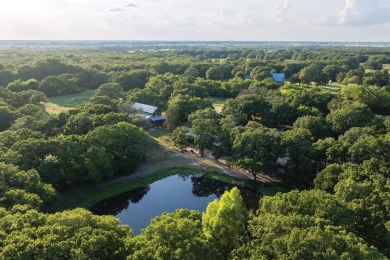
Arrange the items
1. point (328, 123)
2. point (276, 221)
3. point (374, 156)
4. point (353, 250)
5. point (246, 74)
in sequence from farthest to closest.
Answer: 1. point (246, 74)
2. point (328, 123)
3. point (374, 156)
4. point (276, 221)
5. point (353, 250)

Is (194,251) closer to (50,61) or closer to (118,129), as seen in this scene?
(118,129)

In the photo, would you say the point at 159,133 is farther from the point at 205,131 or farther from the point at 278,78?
the point at 278,78

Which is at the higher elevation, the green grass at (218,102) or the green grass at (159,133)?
the green grass at (159,133)

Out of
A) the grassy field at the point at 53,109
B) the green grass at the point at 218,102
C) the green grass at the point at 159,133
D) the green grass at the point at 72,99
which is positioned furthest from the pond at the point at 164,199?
the green grass at the point at 72,99

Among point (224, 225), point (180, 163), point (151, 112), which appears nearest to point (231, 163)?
point (180, 163)

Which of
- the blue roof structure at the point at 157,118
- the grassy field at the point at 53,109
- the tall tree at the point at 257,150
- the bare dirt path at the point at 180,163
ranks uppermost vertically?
the tall tree at the point at 257,150

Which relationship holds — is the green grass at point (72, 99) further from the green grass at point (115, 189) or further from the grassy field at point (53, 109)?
the green grass at point (115, 189)

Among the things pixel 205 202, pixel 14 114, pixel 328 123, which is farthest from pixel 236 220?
pixel 14 114
